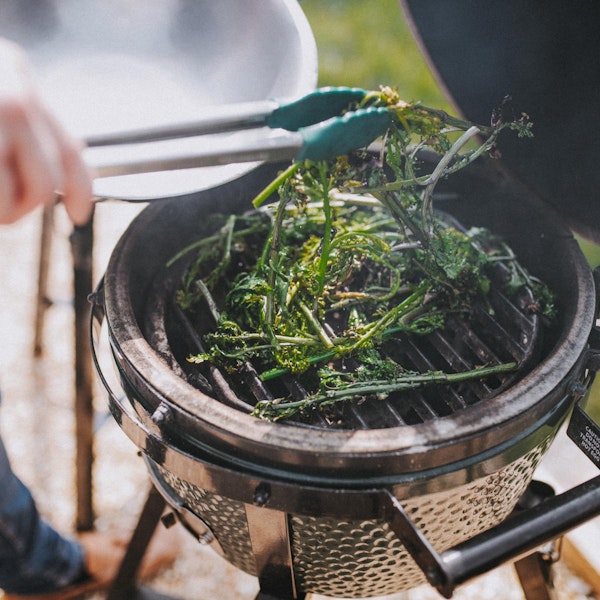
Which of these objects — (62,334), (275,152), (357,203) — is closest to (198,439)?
(275,152)

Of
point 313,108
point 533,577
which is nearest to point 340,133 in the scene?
point 313,108

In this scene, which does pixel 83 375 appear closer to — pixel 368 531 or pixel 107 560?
pixel 107 560

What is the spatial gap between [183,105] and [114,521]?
1.67 m

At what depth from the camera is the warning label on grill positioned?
1387mm

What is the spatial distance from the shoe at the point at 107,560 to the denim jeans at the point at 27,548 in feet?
0.12

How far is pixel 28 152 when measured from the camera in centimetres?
91

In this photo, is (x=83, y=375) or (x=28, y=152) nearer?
(x=28, y=152)

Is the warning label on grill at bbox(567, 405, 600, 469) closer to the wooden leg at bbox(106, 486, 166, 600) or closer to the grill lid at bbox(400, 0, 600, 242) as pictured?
the grill lid at bbox(400, 0, 600, 242)

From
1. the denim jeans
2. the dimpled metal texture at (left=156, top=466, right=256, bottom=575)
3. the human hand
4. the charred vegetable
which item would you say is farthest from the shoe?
the human hand

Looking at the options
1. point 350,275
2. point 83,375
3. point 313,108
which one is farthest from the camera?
point 83,375

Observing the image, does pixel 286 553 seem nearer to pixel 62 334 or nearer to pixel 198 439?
pixel 198 439

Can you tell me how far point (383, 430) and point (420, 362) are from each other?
39 cm

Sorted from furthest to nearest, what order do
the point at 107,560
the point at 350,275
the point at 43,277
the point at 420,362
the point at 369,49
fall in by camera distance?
the point at 369,49 → the point at 43,277 → the point at 107,560 → the point at 350,275 → the point at 420,362

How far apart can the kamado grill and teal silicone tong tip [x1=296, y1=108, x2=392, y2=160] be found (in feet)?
1.72
